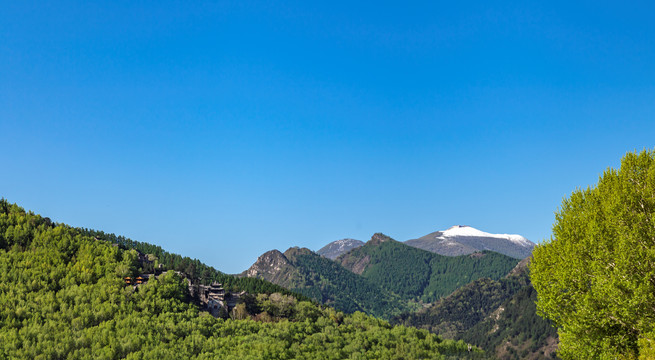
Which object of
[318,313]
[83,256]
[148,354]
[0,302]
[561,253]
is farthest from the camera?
[318,313]

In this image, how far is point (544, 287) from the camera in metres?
44.0

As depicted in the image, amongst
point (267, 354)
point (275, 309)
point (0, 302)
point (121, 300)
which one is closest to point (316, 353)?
point (267, 354)

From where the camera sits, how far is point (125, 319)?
108 m

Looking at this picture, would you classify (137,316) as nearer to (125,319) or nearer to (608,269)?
(125,319)

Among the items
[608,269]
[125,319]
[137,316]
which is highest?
[608,269]

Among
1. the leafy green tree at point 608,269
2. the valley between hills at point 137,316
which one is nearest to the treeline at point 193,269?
the valley between hills at point 137,316

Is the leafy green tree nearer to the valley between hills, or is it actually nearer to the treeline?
the valley between hills

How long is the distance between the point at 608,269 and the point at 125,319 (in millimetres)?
97654

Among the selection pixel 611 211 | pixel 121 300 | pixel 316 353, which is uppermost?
pixel 611 211

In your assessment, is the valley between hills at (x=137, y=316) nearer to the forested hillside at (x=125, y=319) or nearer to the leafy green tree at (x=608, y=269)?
the forested hillside at (x=125, y=319)

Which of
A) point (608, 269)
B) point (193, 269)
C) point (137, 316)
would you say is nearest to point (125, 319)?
point (137, 316)

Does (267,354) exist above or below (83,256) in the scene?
below

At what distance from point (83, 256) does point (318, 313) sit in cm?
6689

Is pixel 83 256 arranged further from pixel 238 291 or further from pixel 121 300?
pixel 238 291
